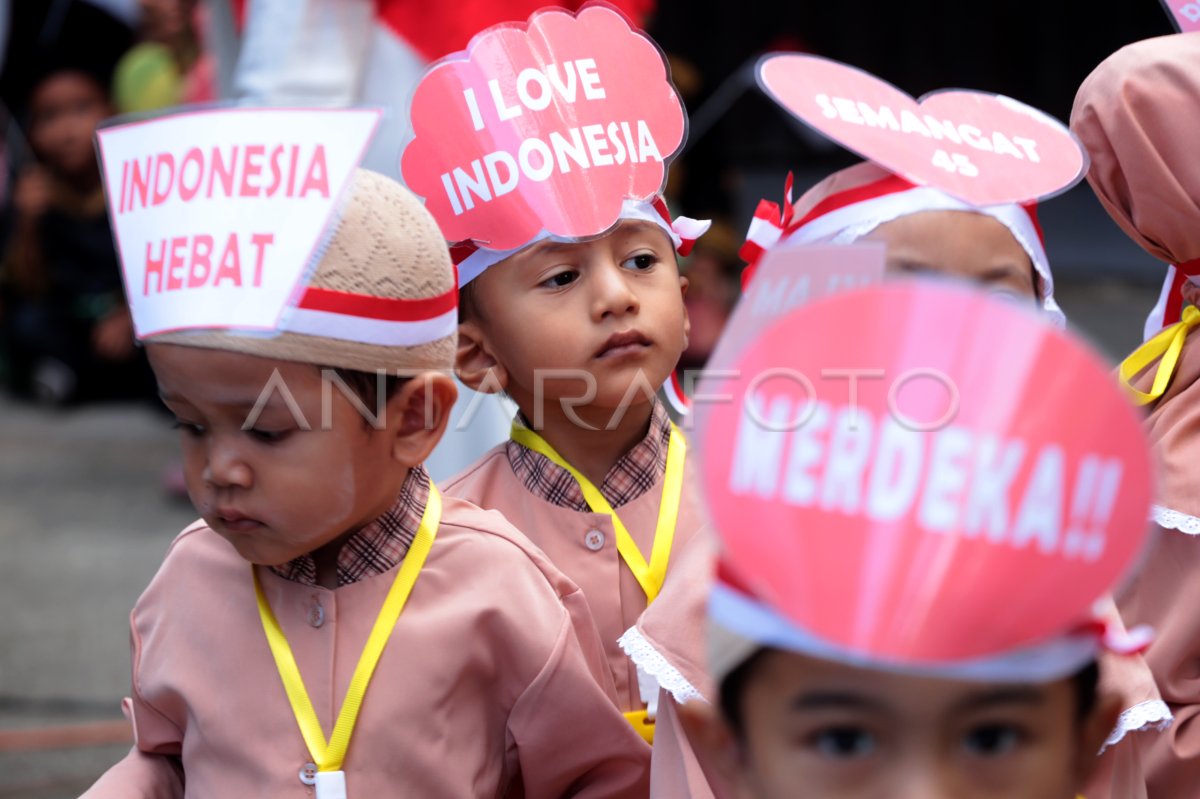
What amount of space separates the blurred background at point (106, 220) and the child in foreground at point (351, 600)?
8.23 feet

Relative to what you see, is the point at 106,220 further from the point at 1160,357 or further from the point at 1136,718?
the point at 1136,718

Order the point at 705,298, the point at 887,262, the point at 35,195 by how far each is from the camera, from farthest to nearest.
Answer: the point at 35,195 < the point at 705,298 < the point at 887,262

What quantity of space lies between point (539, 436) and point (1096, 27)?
6.72m

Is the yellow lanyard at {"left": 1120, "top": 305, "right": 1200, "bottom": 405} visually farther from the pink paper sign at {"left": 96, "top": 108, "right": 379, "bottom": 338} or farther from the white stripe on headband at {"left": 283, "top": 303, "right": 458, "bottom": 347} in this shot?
the pink paper sign at {"left": 96, "top": 108, "right": 379, "bottom": 338}

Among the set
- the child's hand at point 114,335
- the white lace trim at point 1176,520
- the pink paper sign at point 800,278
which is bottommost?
the child's hand at point 114,335

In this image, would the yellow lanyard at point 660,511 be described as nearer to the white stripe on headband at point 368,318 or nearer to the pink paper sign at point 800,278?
the white stripe on headband at point 368,318

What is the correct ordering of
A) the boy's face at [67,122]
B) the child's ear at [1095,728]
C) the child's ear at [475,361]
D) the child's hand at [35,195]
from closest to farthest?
the child's ear at [1095,728], the child's ear at [475,361], the boy's face at [67,122], the child's hand at [35,195]

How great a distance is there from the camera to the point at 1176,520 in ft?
7.24

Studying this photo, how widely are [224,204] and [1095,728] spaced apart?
1179 mm

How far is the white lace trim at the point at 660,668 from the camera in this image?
1.87 m

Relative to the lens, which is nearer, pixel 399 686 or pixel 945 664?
pixel 945 664

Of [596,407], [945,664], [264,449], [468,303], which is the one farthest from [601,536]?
[945,664]

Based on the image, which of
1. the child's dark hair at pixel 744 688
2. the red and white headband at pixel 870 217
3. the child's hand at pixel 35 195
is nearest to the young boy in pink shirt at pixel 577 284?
the red and white headband at pixel 870 217

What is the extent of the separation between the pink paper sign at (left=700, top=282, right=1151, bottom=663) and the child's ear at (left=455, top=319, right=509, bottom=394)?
4.60ft
